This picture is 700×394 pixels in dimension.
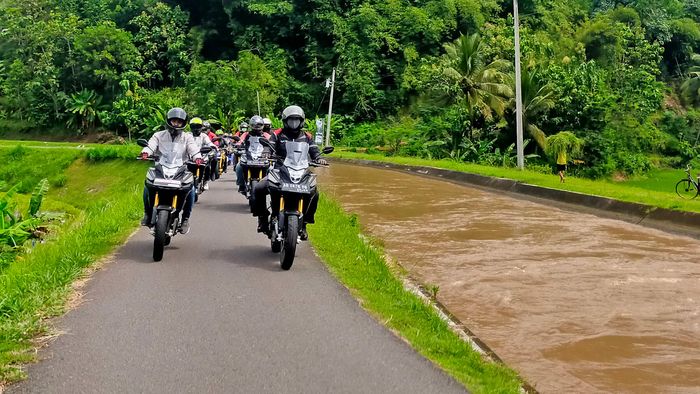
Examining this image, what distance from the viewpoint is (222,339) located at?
18.8ft

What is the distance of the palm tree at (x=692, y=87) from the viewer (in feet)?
181

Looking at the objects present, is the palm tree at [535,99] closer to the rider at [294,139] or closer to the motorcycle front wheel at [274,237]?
the motorcycle front wheel at [274,237]

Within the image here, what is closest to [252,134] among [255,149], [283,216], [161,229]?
[255,149]

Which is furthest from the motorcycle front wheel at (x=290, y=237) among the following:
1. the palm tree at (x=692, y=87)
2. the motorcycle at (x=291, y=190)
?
the palm tree at (x=692, y=87)

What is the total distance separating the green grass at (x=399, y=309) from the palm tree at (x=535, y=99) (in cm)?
2490

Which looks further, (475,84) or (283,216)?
(475,84)

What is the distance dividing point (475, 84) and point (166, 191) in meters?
30.5

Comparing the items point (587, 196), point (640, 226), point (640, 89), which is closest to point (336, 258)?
point (640, 226)

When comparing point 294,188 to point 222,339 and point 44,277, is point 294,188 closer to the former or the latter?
point 44,277

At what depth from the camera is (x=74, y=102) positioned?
60.9m

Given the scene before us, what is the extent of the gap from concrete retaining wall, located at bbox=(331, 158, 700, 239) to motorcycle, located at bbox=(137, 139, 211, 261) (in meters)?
8.77

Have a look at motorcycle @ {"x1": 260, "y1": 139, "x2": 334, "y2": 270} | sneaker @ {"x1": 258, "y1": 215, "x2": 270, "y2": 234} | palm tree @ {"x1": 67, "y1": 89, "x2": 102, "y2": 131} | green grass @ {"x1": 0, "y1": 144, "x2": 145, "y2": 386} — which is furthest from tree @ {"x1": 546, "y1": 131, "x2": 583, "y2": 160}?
palm tree @ {"x1": 67, "y1": 89, "x2": 102, "y2": 131}

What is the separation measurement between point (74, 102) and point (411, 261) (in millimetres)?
56922

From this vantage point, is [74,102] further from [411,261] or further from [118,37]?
[411,261]
